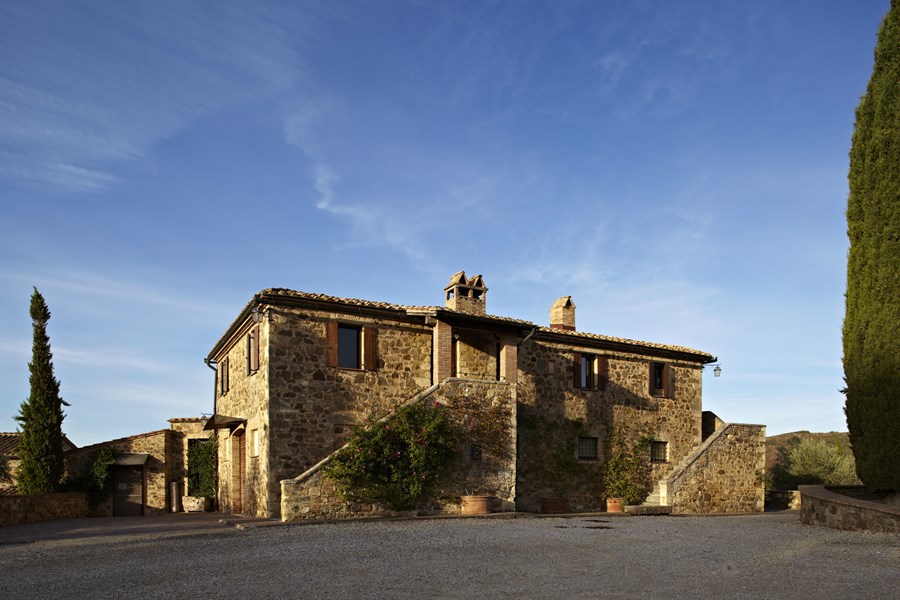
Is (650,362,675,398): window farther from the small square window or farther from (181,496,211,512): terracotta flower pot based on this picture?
(181,496,211,512): terracotta flower pot

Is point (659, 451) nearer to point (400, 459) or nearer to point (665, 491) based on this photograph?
point (665, 491)

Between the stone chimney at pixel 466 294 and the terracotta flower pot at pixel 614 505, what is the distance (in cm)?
670

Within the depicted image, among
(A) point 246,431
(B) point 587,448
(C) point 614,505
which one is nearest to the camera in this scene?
(A) point 246,431

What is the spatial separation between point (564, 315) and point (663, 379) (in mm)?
3926

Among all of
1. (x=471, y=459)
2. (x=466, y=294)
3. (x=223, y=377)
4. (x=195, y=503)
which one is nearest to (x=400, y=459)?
(x=471, y=459)

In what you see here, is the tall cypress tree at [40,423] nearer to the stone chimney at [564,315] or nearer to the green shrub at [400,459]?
the green shrub at [400,459]

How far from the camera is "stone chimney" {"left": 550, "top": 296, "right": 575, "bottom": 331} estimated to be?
23378mm

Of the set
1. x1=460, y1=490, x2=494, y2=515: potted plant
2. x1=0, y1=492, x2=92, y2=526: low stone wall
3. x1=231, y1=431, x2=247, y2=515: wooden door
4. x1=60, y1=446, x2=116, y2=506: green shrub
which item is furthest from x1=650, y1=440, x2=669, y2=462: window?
x1=0, y1=492, x2=92, y2=526: low stone wall

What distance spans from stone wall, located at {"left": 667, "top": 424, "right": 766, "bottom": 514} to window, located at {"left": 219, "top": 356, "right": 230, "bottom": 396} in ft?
43.9

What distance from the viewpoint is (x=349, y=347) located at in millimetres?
18375

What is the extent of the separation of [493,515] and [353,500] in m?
3.24

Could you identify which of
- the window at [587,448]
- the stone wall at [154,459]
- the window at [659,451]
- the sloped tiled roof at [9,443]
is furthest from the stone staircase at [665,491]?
the sloped tiled roof at [9,443]

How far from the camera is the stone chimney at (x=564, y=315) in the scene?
23378mm

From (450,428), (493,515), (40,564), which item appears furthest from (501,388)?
(40,564)
